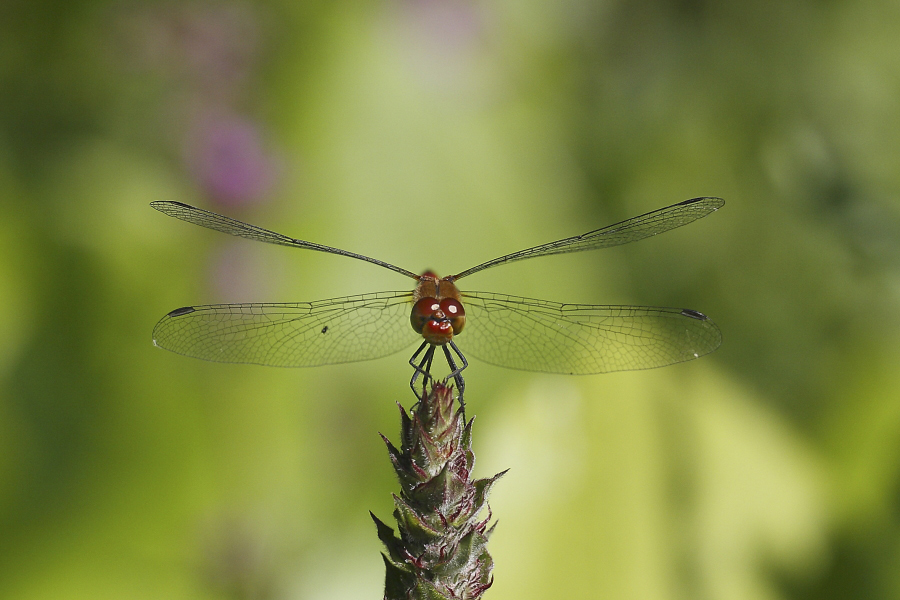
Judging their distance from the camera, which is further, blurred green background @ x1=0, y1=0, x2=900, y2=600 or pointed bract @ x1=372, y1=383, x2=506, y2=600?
blurred green background @ x1=0, y1=0, x2=900, y2=600

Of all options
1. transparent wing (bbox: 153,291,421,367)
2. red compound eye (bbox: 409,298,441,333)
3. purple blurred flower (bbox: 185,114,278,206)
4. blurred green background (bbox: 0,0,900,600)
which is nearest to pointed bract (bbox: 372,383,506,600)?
red compound eye (bbox: 409,298,441,333)

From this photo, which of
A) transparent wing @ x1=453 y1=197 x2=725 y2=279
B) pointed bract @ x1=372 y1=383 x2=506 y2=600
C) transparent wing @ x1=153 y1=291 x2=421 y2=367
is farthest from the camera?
transparent wing @ x1=453 y1=197 x2=725 y2=279

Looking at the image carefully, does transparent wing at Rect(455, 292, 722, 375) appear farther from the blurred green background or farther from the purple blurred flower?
the purple blurred flower

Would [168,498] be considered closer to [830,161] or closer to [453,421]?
[453,421]

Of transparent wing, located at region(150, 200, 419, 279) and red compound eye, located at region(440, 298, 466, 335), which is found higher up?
transparent wing, located at region(150, 200, 419, 279)

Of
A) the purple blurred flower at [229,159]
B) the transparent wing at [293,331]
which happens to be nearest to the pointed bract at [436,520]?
the transparent wing at [293,331]

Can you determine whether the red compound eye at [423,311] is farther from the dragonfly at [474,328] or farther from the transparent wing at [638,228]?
the transparent wing at [638,228]

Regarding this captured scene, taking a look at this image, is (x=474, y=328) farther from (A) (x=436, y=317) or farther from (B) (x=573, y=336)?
(A) (x=436, y=317)

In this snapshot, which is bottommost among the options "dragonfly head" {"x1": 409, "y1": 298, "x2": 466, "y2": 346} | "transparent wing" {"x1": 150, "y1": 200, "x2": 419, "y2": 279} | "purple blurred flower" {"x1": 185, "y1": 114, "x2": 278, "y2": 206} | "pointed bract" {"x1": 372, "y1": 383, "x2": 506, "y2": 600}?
"pointed bract" {"x1": 372, "y1": 383, "x2": 506, "y2": 600}
